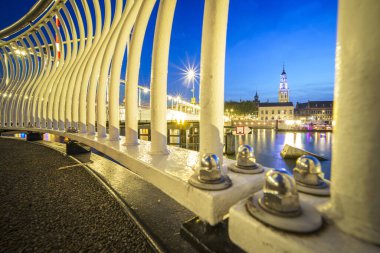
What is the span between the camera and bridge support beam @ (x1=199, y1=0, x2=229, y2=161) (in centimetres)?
134

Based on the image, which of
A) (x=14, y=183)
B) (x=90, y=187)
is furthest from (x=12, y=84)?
(x=90, y=187)

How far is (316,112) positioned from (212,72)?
114045 millimetres

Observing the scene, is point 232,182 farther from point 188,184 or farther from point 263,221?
point 263,221

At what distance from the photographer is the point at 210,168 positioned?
1021 mm

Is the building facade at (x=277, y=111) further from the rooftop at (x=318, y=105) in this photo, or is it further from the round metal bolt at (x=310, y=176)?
the round metal bolt at (x=310, y=176)

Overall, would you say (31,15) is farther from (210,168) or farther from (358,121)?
(358,121)

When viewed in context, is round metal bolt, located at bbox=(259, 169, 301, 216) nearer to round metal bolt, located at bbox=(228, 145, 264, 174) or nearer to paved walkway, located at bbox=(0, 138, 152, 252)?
round metal bolt, located at bbox=(228, 145, 264, 174)

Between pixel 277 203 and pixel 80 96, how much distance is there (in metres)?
4.31

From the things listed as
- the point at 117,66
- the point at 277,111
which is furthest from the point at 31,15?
the point at 277,111

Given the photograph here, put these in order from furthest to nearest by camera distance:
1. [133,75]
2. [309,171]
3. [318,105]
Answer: [318,105], [133,75], [309,171]

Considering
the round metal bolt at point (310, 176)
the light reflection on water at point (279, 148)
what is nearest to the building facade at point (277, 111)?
the light reflection on water at point (279, 148)

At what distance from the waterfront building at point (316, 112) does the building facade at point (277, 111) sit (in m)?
11.7

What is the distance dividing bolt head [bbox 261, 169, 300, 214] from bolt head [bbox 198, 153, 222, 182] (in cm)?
34

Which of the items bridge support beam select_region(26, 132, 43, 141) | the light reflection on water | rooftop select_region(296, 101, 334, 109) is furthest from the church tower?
bridge support beam select_region(26, 132, 43, 141)
